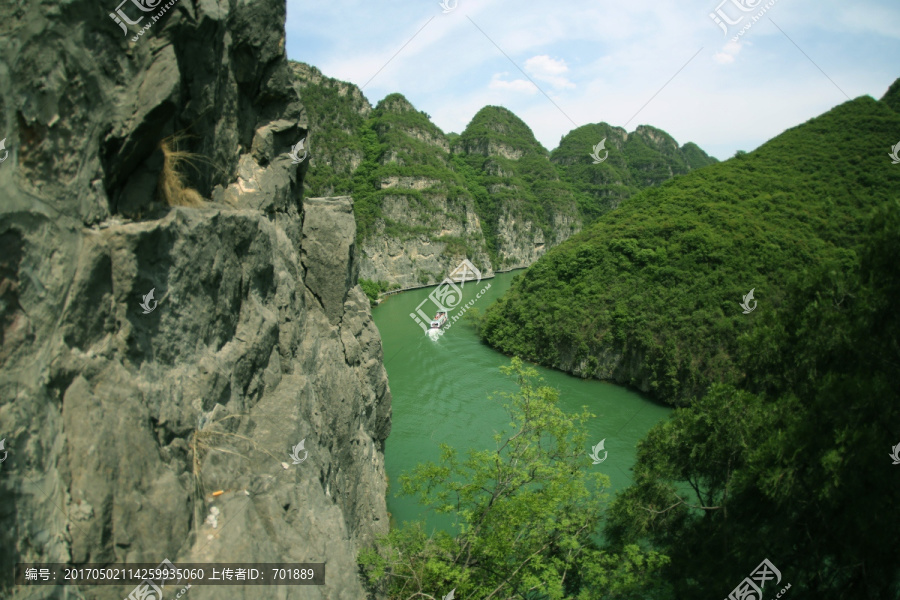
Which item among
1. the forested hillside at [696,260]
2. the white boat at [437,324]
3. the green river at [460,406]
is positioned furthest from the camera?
the white boat at [437,324]

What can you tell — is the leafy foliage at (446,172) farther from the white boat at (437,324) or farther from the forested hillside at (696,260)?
the forested hillside at (696,260)


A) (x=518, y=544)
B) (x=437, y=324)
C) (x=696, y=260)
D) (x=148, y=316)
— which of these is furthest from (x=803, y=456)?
(x=437, y=324)

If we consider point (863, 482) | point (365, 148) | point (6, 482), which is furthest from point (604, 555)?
point (365, 148)

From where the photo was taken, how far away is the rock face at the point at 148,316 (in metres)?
4.18

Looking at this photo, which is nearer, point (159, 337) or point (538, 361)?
point (159, 337)

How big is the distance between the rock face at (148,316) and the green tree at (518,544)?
91.9 inches

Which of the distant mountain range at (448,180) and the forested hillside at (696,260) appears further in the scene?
the distant mountain range at (448,180)

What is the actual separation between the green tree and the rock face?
7.65 feet

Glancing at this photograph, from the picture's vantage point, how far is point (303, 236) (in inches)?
442

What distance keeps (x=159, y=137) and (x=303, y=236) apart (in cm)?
502

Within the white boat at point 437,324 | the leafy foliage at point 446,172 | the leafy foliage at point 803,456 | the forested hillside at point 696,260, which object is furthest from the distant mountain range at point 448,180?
the leafy foliage at point 803,456

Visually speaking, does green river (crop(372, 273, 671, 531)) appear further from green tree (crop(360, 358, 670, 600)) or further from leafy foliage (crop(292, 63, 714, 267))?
leafy foliage (crop(292, 63, 714, 267))

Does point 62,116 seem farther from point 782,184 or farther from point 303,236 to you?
point 782,184

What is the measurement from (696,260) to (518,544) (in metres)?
25.8
